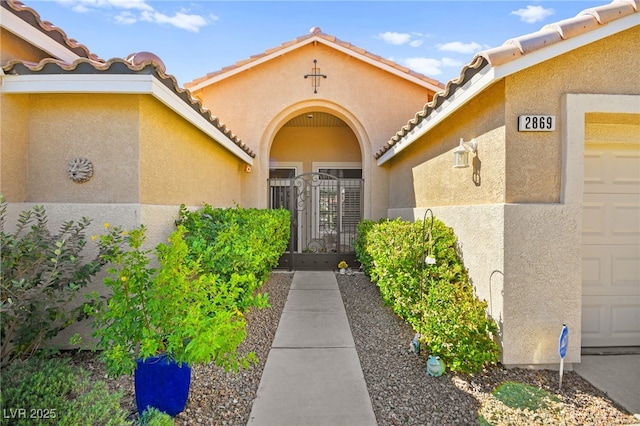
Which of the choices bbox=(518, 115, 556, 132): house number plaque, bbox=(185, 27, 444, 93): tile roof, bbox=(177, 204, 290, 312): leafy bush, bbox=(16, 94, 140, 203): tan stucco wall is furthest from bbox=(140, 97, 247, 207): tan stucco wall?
bbox=(518, 115, 556, 132): house number plaque

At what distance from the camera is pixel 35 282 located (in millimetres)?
3943

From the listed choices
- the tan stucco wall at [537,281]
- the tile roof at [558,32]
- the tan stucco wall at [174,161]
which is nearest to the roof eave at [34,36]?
the tan stucco wall at [174,161]

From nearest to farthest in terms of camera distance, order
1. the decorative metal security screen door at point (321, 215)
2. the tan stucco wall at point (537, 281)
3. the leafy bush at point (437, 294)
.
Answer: the leafy bush at point (437, 294), the tan stucco wall at point (537, 281), the decorative metal security screen door at point (321, 215)

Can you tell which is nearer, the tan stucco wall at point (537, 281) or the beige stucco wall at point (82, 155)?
the tan stucco wall at point (537, 281)

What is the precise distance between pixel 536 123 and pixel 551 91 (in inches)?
20.7

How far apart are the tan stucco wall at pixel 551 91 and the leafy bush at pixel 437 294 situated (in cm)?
155

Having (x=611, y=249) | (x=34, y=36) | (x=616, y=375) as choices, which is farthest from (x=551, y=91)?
(x=34, y=36)

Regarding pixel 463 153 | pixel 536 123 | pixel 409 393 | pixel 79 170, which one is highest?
pixel 536 123

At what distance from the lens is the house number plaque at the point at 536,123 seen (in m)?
4.39

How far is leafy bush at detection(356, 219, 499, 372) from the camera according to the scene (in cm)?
409

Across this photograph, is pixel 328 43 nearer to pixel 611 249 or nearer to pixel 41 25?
pixel 41 25

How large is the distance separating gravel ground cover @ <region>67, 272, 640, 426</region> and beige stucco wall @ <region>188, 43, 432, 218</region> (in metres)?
7.63

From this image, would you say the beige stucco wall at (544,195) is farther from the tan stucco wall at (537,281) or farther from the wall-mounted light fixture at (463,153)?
the wall-mounted light fixture at (463,153)

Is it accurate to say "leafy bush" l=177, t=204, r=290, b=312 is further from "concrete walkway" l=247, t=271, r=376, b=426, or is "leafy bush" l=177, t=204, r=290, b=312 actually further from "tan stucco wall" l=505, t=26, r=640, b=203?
"tan stucco wall" l=505, t=26, r=640, b=203
